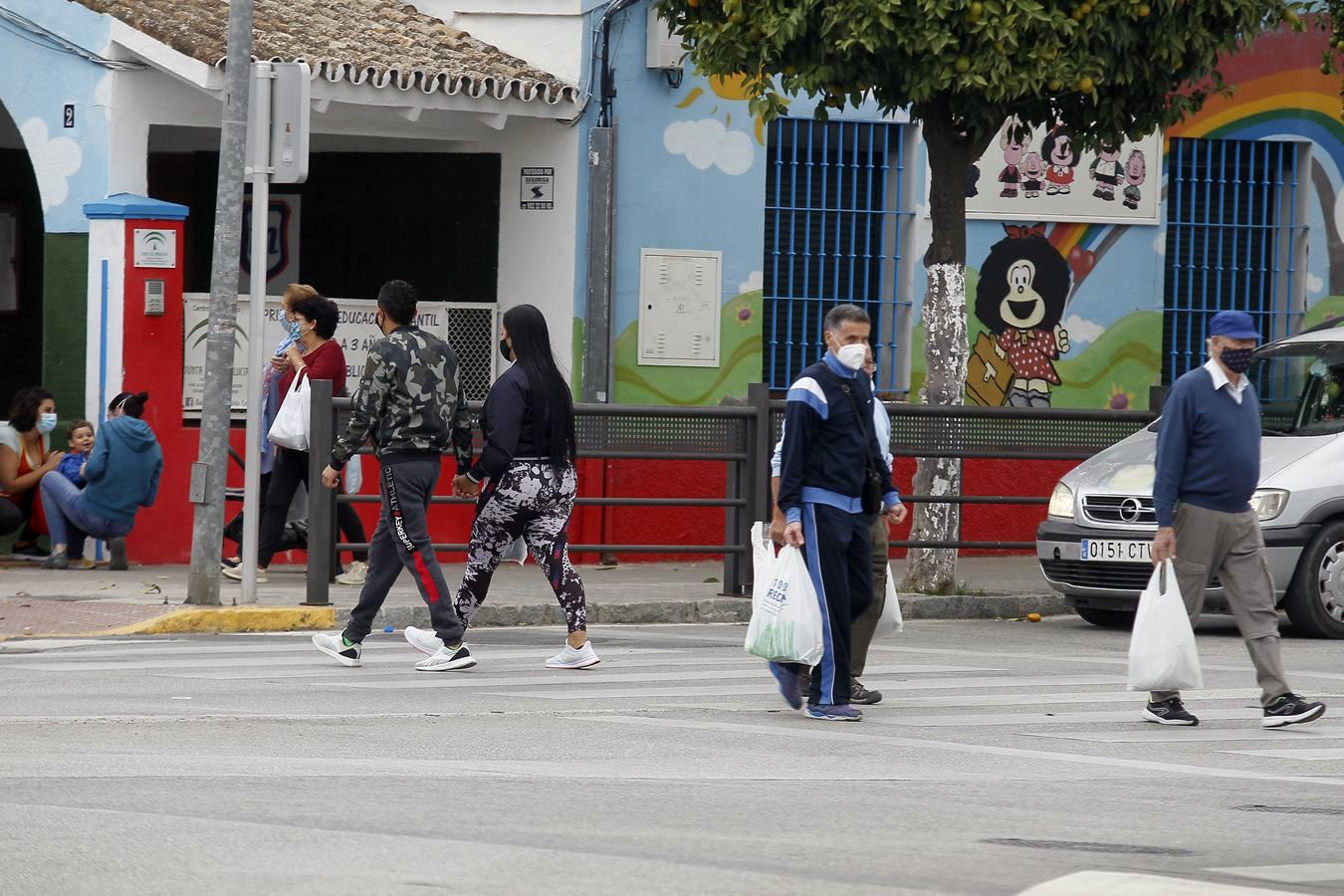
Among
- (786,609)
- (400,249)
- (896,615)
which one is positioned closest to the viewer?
(786,609)

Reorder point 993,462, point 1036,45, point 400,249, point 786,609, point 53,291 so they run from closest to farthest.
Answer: point 786,609 → point 1036,45 → point 53,291 → point 993,462 → point 400,249

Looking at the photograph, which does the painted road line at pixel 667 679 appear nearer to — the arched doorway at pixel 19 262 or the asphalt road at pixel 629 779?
the asphalt road at pixel 629 779

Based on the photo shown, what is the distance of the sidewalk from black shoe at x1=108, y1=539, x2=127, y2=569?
16 cm

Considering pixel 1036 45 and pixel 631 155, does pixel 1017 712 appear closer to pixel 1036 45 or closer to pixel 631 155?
pixel 1036 45

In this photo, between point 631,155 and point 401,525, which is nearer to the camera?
point 401,525

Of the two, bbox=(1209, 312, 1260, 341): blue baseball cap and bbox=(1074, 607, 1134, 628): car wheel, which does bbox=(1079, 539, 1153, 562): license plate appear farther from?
bbox=(1209, 312, 1260, 341): blue baseball cap

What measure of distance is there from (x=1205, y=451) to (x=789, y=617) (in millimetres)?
2017

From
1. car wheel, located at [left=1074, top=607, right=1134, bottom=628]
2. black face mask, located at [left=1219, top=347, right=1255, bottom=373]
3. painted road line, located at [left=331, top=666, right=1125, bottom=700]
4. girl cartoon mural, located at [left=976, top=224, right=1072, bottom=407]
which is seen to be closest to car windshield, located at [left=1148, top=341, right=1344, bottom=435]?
car wheel, located at [left=1074, top=607, right=1134, bottom=628]

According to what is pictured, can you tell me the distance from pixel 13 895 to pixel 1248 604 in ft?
19.7

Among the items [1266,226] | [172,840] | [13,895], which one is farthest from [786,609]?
[1266,226]

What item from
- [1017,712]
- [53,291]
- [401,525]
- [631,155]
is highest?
[631,155]

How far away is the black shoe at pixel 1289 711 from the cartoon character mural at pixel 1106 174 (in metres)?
9.68

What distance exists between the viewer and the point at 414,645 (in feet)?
38.1

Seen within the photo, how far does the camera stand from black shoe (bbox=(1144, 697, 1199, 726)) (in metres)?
10.0
